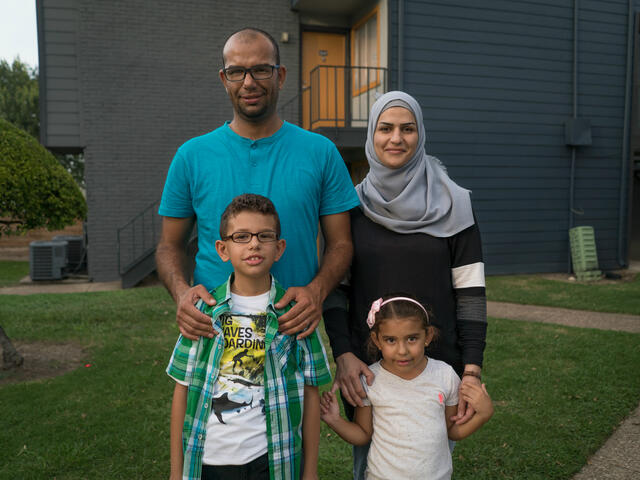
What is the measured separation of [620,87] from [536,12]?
8.44ft

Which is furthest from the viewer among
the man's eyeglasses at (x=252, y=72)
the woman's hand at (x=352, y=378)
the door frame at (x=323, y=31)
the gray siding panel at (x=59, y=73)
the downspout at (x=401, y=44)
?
the door frame at (x=323, y=31)

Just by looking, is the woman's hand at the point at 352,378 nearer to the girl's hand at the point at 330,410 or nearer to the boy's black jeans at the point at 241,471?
the girl's hand at the point at 330,410

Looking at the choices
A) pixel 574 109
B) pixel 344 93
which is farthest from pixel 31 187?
pixel 574 109

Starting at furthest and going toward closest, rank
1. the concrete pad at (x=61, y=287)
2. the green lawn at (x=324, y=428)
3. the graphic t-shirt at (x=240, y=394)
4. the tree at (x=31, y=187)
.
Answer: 1. the concrete pad at (x=61, y=287)
2. the tree at (x=31, y=187)
3. the green lawn at (x=324, y=428)
4. the graphic t-shirt at (x=240, y=394)

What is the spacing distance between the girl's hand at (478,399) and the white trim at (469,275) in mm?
373

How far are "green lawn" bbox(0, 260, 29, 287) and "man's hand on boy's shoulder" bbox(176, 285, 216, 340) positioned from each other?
35.7 feet

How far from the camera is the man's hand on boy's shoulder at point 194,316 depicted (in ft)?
5.80

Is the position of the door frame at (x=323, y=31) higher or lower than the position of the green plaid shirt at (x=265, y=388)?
higher

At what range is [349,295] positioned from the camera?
7.34 feet

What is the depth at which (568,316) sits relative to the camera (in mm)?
6996

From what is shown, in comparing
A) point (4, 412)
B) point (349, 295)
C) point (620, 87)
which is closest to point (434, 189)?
point (349, 295)

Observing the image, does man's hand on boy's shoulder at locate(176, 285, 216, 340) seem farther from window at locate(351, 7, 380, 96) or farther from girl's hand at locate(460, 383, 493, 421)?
window at locate(351, 7, 380, 96)

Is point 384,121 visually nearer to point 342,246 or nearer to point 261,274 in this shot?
point 342,246

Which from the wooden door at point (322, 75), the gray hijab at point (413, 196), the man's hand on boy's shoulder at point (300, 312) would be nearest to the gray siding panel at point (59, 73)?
the wooden door at point (322, 75)
